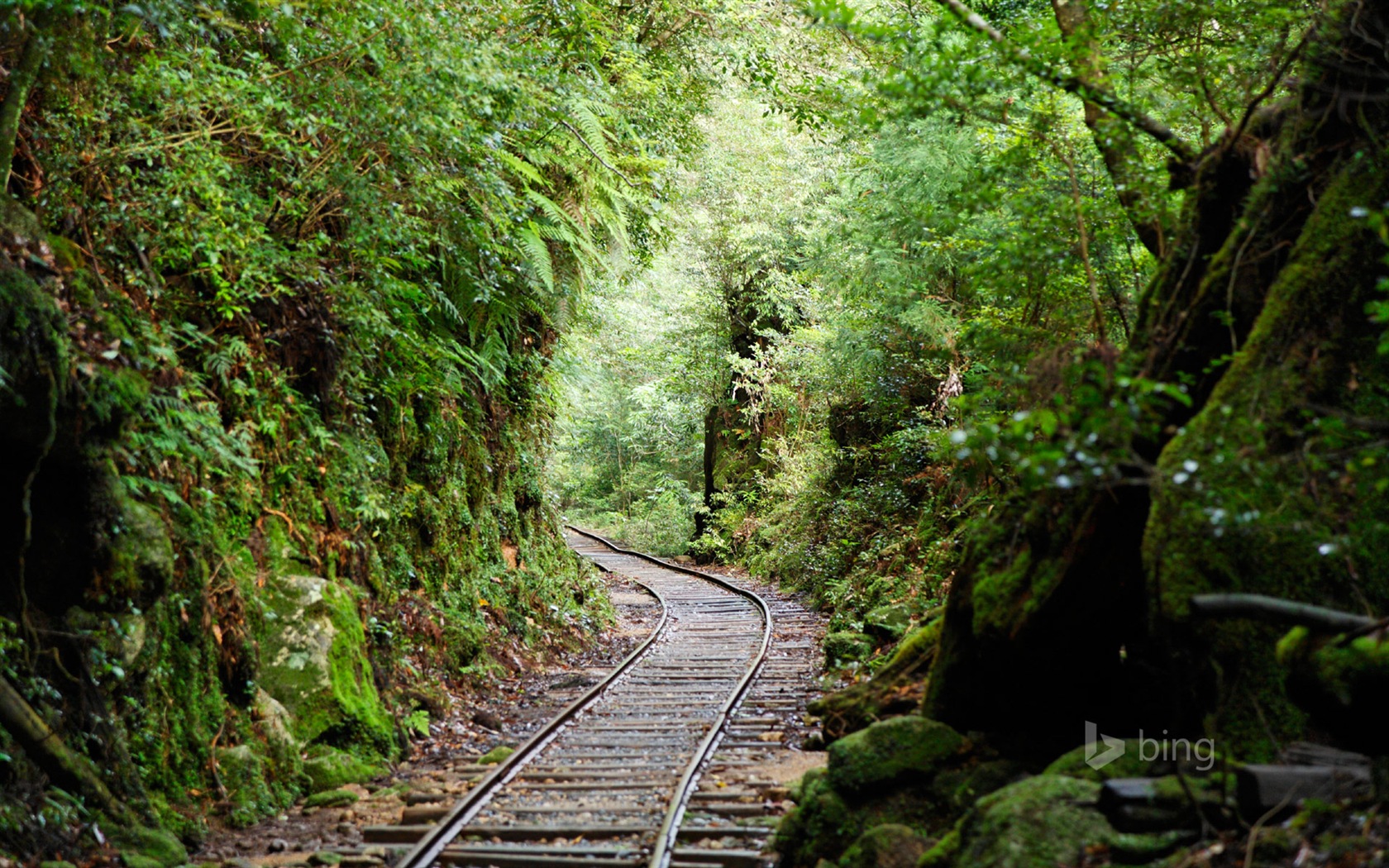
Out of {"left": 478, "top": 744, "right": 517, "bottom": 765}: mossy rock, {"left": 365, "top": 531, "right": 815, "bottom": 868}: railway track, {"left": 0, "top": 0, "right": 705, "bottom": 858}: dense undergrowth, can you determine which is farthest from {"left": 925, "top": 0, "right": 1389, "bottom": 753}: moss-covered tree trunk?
{"left": 0, "top": 0, "right": 705, "bottom": 858}: dense undergrowth

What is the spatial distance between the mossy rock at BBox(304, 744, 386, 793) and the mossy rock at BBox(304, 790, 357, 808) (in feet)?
0.65

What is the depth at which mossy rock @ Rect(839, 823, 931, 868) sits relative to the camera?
16.7 feet

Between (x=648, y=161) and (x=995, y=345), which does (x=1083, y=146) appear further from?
(x=648, y=161)

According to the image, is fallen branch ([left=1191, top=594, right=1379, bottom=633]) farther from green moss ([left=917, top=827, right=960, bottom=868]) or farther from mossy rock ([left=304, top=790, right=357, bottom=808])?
mossy rock ([left=304, top=790, right=357, bottom=808])

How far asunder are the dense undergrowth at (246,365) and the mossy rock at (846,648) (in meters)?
3.79

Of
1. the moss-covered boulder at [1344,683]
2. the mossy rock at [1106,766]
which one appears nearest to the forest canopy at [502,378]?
the moss-covered boulder at [1344,683]

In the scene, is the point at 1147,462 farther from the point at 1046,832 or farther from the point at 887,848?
the point at 887,848

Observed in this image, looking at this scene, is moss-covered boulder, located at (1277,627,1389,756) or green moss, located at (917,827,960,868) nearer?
moss-covered boulder, located at (1277,627,1389,756)

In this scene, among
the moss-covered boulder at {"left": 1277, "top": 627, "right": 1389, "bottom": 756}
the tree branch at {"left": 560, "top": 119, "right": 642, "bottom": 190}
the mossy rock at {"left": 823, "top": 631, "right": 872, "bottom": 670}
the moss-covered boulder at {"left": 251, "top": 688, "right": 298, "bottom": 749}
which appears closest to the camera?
the moss-covered boulder at {"left": 1277, "top": 627, "right": 1389, "bottom": 756}

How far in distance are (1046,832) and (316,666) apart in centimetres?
572

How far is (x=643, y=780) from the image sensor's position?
24.5 feet

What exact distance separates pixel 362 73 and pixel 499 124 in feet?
5.48

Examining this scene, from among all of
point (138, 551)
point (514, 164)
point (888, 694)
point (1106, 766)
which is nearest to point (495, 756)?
point (888, 694)

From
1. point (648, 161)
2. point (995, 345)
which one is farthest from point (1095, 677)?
point (648, 161)
